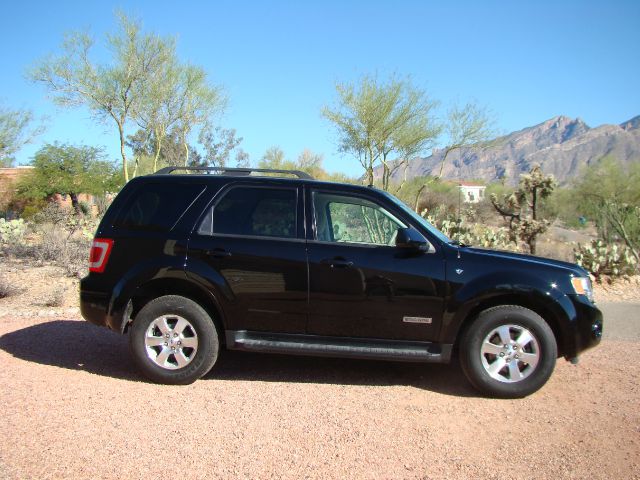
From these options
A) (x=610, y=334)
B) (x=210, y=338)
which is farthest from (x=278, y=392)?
(x=610, y=334)

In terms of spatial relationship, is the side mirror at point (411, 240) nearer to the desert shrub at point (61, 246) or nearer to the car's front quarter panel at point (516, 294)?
the car's front quarter panel at point (516, 294)

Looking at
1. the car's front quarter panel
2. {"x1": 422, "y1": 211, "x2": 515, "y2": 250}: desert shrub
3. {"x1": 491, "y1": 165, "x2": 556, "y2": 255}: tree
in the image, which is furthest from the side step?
{"x1": 491, "y1": 165, "x2": 556, "y2": 255}: tree

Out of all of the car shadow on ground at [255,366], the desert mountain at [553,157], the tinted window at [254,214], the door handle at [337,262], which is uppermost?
the desert mountain at [553,157]

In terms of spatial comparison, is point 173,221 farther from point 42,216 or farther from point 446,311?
point 42,216

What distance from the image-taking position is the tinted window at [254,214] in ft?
18.1

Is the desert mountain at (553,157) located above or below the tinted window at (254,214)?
above

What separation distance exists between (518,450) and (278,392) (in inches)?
81.6

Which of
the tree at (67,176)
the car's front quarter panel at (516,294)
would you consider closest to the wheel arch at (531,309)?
the car's front quarter panel at (516,294)

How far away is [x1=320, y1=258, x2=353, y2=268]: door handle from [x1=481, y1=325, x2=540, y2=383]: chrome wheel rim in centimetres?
136

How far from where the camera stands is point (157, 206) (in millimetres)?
5711

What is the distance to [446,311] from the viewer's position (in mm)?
5215

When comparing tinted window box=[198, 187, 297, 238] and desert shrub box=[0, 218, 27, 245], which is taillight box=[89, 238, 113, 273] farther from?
A: desert shrub box=[0, 218, 27, 245]

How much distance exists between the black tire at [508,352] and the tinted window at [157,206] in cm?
288

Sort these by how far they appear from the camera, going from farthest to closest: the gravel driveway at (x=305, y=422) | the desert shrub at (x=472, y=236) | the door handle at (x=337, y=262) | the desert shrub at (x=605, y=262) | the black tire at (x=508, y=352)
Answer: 1. the desert shrub at (x=472, y=236)
2. the desert shrub at (x=605, y=262)
3. the door handle at (x=337, y=262)
4. the black tire at (x=508, y=352)
5. the gravel driveway at (x=305, y=422)
